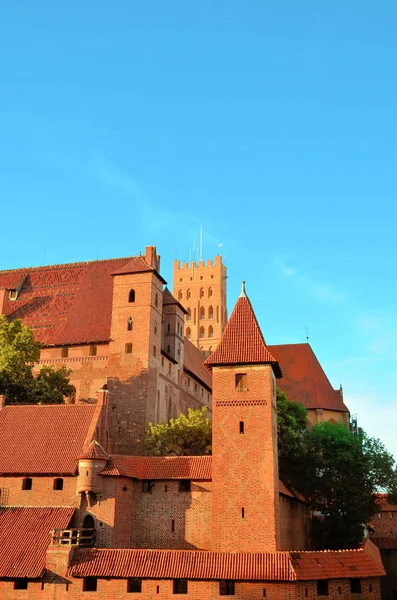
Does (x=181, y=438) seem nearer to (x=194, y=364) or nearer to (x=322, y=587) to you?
(x=322, y=587)

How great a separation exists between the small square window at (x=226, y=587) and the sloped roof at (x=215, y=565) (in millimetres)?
563

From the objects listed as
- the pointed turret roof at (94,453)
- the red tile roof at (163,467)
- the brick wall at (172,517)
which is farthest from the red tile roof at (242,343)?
the pointed turret roof at (94,453)

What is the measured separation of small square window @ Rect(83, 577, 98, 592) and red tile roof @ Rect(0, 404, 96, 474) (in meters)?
5.34

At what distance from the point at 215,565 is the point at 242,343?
11720 mm

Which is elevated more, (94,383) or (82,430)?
(94,383)

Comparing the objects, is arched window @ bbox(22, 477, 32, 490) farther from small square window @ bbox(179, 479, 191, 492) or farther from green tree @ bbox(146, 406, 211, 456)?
green tree @ bbox(146, 406, 211, 456)

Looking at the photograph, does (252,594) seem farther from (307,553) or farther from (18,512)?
(18,512)

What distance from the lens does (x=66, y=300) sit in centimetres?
5397

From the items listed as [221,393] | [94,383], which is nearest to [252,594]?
[221,393]

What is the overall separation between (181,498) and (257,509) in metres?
4.11

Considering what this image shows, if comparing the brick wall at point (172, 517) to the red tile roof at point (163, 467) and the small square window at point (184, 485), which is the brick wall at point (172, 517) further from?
the red tile roof at point (163, 467)

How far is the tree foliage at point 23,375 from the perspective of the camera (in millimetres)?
43000

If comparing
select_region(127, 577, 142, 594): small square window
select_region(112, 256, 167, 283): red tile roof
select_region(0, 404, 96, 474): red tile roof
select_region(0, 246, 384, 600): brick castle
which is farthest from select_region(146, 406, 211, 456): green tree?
select_region(112, 256, 167, 283): red tile roof

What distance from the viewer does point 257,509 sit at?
1272 inches
